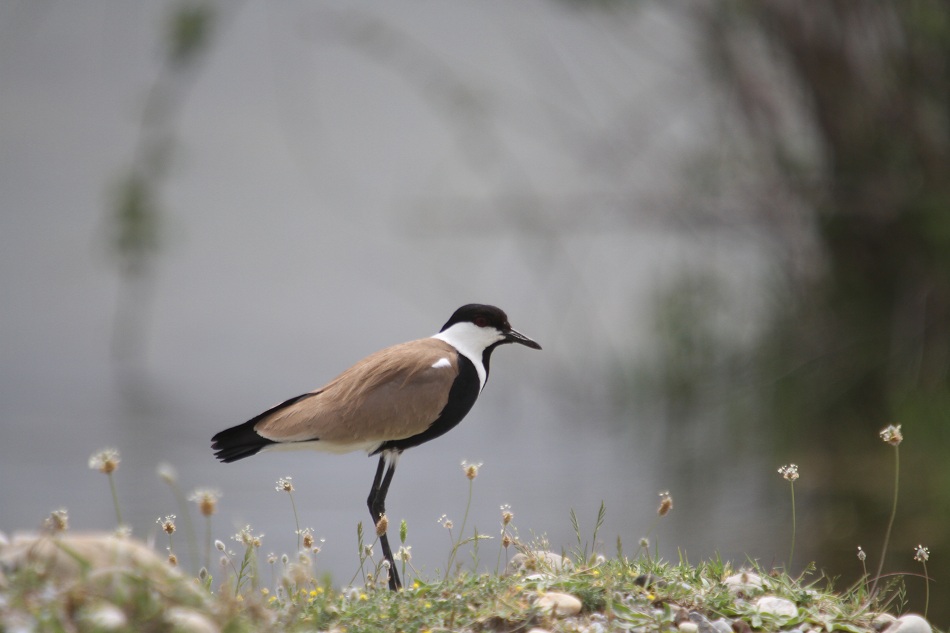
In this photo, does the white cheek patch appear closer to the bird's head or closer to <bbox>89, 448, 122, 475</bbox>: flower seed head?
the bird's head

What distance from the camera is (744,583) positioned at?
2.44 m

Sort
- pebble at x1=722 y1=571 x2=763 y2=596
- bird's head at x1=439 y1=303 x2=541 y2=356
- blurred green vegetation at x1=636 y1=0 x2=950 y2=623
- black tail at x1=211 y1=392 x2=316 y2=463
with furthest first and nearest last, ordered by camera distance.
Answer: blurred green vegetation at x1=636 y1=0 x2=950 y2=623 < bird's head at x1=439 y1=303 x2=541 y2=356 < black tail at x1=211 y1=392 x2=316 y2=463 < pebble at x1=722 y1=571 x2=763 y2=596

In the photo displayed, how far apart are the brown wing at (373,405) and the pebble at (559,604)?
0.72 meters

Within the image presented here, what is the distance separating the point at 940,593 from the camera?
391 cm

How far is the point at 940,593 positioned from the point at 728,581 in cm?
187

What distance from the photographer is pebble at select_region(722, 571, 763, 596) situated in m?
2.41

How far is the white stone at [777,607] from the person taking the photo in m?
2.29

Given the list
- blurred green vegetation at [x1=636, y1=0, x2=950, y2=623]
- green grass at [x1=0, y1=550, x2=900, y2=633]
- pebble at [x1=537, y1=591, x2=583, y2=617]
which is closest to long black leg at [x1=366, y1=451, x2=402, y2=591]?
green grass at [x1=0, y1=550, x2=900, y2=633]

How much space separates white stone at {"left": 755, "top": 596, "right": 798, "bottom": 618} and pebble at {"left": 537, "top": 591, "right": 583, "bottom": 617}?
1.33 ft

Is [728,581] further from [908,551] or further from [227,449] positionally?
[908,551]

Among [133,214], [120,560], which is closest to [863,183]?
[133,214]

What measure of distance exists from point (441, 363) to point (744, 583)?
919mm

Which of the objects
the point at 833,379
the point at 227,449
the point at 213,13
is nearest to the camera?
the point at 227,449

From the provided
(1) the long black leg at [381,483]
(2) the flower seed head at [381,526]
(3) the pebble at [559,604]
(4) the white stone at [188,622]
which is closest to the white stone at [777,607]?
(3) the pebble at [559,604]
